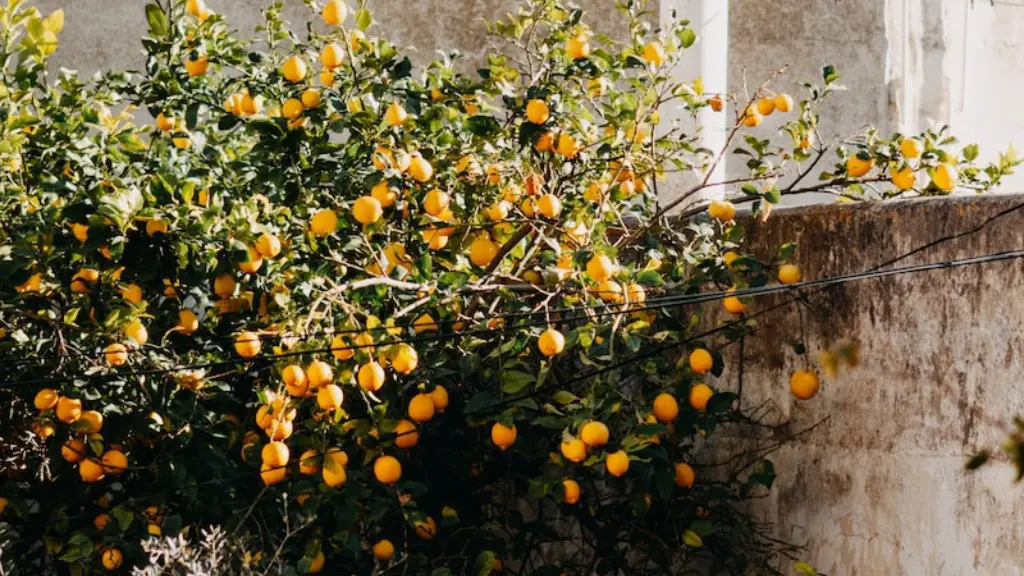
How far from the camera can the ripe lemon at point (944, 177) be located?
3.71m

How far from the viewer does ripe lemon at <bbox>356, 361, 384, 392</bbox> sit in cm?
349

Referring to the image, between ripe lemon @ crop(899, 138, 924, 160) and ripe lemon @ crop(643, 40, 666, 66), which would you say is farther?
ripe lemon @ crop(643, 40, 666, 66)

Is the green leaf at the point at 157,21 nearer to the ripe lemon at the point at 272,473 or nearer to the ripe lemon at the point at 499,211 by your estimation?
the ripe lemon at the point at 499,211

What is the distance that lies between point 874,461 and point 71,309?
2394 mm

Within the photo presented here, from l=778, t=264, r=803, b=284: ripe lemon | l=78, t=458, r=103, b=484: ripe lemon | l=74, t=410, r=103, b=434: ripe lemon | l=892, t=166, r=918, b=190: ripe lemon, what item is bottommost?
l=78, t=458, r=103, b=484: ripe lemon

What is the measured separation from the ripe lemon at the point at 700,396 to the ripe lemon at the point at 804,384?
0.23 metres

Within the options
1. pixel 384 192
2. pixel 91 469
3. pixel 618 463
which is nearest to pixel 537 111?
pixel 384 192

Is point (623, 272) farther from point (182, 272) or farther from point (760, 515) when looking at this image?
point (182, 272)

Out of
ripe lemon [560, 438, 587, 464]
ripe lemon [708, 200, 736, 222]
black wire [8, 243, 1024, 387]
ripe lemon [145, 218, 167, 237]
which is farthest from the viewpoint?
ripe lemon [708, 200, 736, 222]

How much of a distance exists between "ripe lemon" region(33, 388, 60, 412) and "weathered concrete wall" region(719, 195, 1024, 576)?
6.81ft

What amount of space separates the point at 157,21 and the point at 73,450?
1.29 metres

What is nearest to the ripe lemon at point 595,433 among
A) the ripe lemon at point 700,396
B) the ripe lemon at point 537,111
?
the ripe lemon at point 700,396

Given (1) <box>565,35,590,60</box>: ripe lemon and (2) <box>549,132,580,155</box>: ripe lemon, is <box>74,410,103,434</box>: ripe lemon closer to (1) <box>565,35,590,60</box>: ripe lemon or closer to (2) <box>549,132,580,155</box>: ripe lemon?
(2) <box>549,132,580,155</box>: ripe lemon

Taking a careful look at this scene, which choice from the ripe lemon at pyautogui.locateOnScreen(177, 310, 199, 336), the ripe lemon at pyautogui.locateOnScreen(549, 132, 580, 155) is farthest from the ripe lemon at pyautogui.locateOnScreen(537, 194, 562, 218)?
the ripe lemon at pyautogui.locateOnScreen(177, 310, 199, 336)
